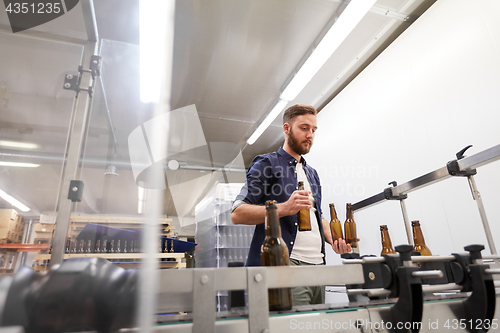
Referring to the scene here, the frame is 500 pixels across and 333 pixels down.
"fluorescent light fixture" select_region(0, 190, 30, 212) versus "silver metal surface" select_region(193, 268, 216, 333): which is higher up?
"fluorescent light fixture" select_region(0, 190, 30, 212)

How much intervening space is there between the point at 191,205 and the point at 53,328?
28.7 ft

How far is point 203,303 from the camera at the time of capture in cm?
43

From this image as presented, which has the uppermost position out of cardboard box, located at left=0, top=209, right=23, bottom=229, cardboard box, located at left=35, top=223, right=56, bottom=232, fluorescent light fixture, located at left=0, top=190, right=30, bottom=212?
fluorescent light fixture, located at left=0, top=190, right=30, bottom=212

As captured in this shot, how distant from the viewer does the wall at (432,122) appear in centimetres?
191

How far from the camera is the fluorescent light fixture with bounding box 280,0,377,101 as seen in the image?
2.25m

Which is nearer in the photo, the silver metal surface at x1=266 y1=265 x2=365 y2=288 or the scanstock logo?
the silver metal surface at x1=266 y1=265 x2=365 y2=288

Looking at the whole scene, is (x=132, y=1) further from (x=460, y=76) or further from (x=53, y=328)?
(x=460, y=76)

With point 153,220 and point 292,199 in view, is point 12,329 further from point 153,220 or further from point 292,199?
point 292,199

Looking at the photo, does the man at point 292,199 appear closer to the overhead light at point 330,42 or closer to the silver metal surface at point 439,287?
the silver metal surface at point 439,287

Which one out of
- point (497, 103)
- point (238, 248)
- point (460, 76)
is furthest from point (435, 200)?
point (238, 248)

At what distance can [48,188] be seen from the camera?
91 centimetres

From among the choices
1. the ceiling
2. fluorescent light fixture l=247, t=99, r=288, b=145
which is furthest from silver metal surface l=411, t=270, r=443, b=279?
fluorescent light fixture l=247, t=99, r=288, b=145

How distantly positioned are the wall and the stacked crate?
7.78ft

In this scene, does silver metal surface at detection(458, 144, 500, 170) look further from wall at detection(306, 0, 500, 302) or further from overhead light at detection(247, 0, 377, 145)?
overhead light at detection(247, 0, 377, 145)
